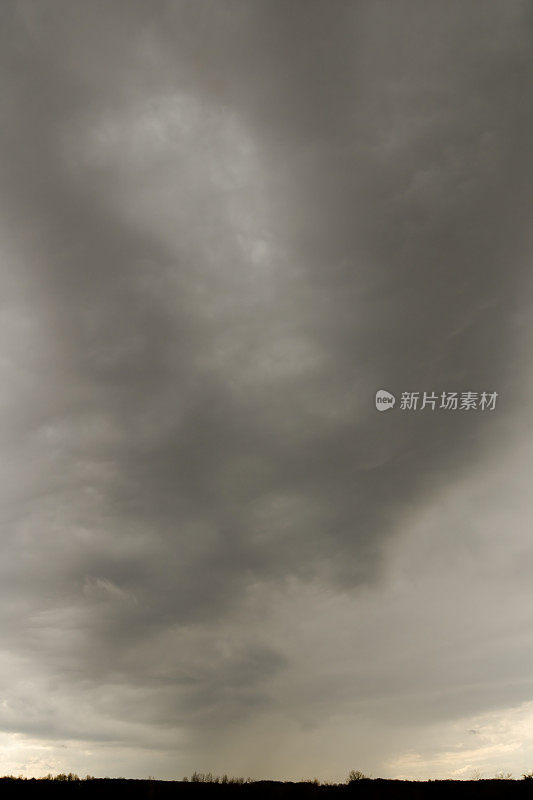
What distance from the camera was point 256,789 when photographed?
66.3ft

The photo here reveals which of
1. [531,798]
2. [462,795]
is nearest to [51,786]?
[462,795]

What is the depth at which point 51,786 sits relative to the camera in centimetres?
1881

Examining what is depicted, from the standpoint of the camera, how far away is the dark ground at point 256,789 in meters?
18.8

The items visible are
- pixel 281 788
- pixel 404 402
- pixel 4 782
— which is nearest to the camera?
pixel 4 782

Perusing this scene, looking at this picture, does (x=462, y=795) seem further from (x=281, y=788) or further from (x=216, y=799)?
(x=216, y=799)

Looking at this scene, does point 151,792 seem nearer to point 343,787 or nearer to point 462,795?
point 343,787

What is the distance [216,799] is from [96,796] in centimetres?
364

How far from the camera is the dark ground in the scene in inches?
738

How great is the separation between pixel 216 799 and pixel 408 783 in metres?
6.55

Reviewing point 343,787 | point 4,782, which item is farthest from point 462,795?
point 4,782

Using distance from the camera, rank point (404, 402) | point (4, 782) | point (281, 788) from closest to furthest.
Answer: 1. point (4, 782)
2. point (281, 788)
3. point (404, 402)

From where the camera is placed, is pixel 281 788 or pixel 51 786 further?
pixel 281 788

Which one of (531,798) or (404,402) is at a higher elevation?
(404,402)

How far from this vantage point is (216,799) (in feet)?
64.5
